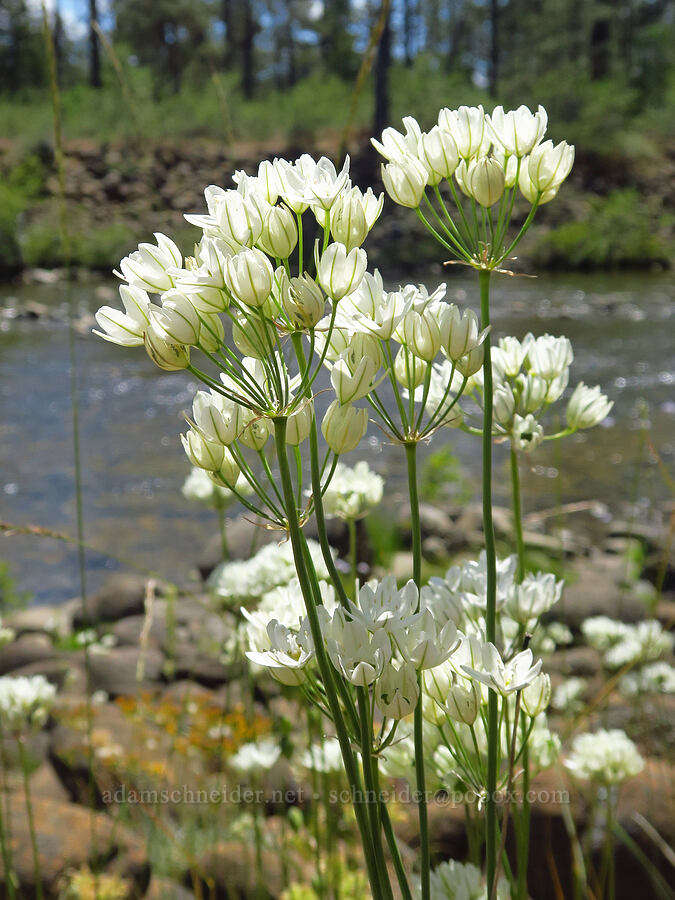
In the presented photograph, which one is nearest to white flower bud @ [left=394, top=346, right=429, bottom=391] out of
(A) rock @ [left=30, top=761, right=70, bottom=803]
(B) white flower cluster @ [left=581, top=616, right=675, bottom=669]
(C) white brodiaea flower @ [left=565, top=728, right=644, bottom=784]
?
(C) white brodiaea flower @ [left=565, top=728, right=644, bottom=784]

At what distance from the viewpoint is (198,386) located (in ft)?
23.5

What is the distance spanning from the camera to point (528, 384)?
0.84 metres

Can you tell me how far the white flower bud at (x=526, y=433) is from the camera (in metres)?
0.78

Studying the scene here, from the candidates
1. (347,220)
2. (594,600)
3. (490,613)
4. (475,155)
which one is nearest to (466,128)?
(475,155)

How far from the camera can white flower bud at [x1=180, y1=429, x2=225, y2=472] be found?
1.98 ft

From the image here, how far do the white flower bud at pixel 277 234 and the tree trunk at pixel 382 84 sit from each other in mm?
16807

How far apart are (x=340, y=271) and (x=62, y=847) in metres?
1.56

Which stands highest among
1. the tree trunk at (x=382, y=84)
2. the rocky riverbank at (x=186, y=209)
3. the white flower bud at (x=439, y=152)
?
the tree trunk at (x=382, y=84)

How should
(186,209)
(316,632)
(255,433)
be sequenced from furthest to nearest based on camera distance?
(186,209) → (255,433) → (316,632)

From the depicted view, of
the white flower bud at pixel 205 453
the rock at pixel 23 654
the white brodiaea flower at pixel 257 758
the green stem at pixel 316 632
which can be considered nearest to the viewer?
the green stem at pixel 316 632

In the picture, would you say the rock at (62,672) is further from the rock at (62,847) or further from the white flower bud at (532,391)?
the white flower bud at (532,391)

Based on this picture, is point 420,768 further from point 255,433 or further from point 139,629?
point 139,629

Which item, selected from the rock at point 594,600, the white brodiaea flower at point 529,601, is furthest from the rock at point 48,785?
the white brodiaea flower at point 529,601

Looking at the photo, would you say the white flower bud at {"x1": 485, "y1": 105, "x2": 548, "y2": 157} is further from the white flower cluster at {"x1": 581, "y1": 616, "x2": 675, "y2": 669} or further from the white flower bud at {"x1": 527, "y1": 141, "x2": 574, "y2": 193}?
the white flower cluster at {"x1": 581, "y1": 616, "x2": 675, "y2": 669}
